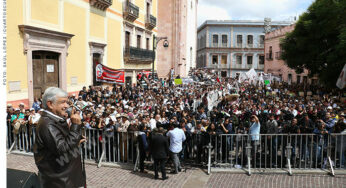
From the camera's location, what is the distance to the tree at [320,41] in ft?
68.8

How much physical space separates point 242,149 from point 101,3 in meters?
13.0

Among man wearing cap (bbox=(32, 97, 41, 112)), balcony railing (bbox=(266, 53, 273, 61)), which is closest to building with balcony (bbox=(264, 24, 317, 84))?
balcony railing (bbox=(266, 53, 273, 61))

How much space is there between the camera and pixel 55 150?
99.9 inches

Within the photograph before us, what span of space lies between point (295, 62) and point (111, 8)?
60.8 ft

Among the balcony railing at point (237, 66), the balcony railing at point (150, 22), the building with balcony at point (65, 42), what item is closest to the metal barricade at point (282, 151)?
the building with balcony at point (65, 42)

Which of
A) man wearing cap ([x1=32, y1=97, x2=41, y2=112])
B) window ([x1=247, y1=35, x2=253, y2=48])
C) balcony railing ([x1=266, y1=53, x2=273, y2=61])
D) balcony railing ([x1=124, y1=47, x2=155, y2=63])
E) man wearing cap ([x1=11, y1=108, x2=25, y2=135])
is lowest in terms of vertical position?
man wearing cap ([x1=11, y1=108, x2=25, y2=135])

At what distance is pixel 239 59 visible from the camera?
66.7 metres

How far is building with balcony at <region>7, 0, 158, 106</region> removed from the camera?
36.3 ft

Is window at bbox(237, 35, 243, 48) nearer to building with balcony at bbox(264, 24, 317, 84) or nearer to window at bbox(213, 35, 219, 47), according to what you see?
window at bbox(213, 35, 219, 47)

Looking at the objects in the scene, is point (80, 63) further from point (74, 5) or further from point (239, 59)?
point (239, 59)

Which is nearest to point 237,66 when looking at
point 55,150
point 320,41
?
point 320,41

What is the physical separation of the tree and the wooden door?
59.9 feet

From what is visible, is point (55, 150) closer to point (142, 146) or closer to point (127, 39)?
point (142, 146)

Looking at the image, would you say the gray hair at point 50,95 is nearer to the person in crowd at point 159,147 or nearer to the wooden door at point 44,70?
the person in crowd at point 159,147
